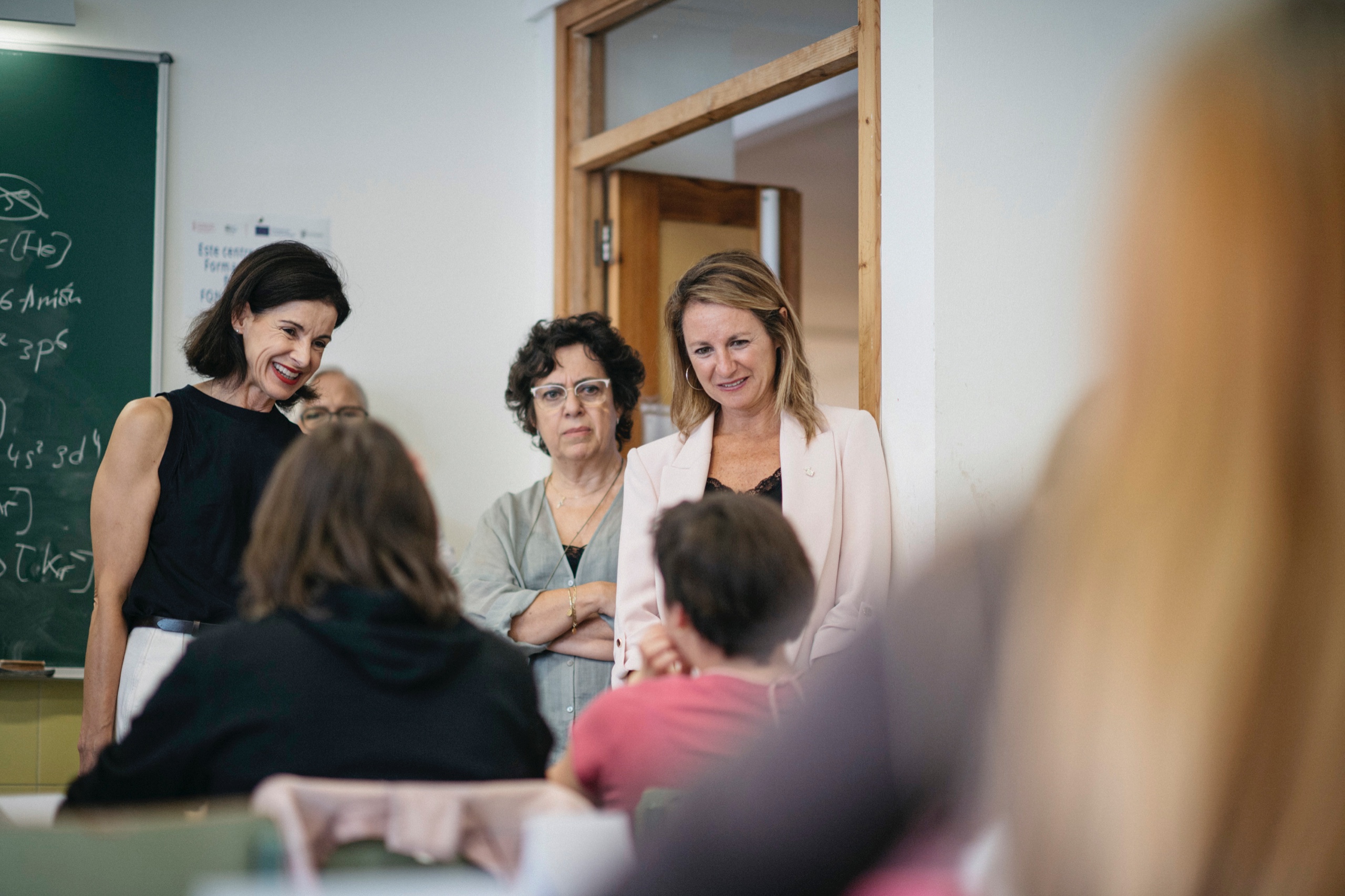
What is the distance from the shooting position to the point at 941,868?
0.52 metres

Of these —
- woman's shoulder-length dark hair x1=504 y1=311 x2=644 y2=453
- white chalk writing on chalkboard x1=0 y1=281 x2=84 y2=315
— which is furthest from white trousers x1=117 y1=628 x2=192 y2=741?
white chalk writing on chalkboard x1=0 y1=281 x2=84 y2=315

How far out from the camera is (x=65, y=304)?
3.67m

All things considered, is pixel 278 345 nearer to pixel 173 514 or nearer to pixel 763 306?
pixel 173 514

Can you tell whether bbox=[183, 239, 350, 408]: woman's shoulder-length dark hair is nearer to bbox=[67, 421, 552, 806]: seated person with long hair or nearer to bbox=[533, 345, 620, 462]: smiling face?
bbox=[533, 345, 620, 462]: smiling face

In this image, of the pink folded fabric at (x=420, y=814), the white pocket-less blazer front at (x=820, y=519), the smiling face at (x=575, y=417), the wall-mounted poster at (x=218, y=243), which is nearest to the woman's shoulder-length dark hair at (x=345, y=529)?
the pink folded fabric at (x=420, y=814)

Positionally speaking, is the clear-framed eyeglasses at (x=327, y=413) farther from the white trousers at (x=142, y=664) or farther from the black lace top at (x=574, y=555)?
the white trousers at (x=142, y=664)

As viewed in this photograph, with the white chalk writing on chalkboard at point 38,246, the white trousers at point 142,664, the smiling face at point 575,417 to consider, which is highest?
the white chalk writing on chalkboard at point 38,246

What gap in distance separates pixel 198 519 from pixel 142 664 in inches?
11.8

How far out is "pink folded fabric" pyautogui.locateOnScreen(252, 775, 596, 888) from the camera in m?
1.15

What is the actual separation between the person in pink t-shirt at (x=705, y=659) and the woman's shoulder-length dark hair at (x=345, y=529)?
0.97 feet

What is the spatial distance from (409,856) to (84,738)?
1.40 metres

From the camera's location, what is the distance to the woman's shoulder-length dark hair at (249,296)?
7.90ft

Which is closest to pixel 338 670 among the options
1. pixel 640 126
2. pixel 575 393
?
pixel 575 393

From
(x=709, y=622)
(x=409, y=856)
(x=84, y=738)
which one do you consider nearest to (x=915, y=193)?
(x=709, y=622)
